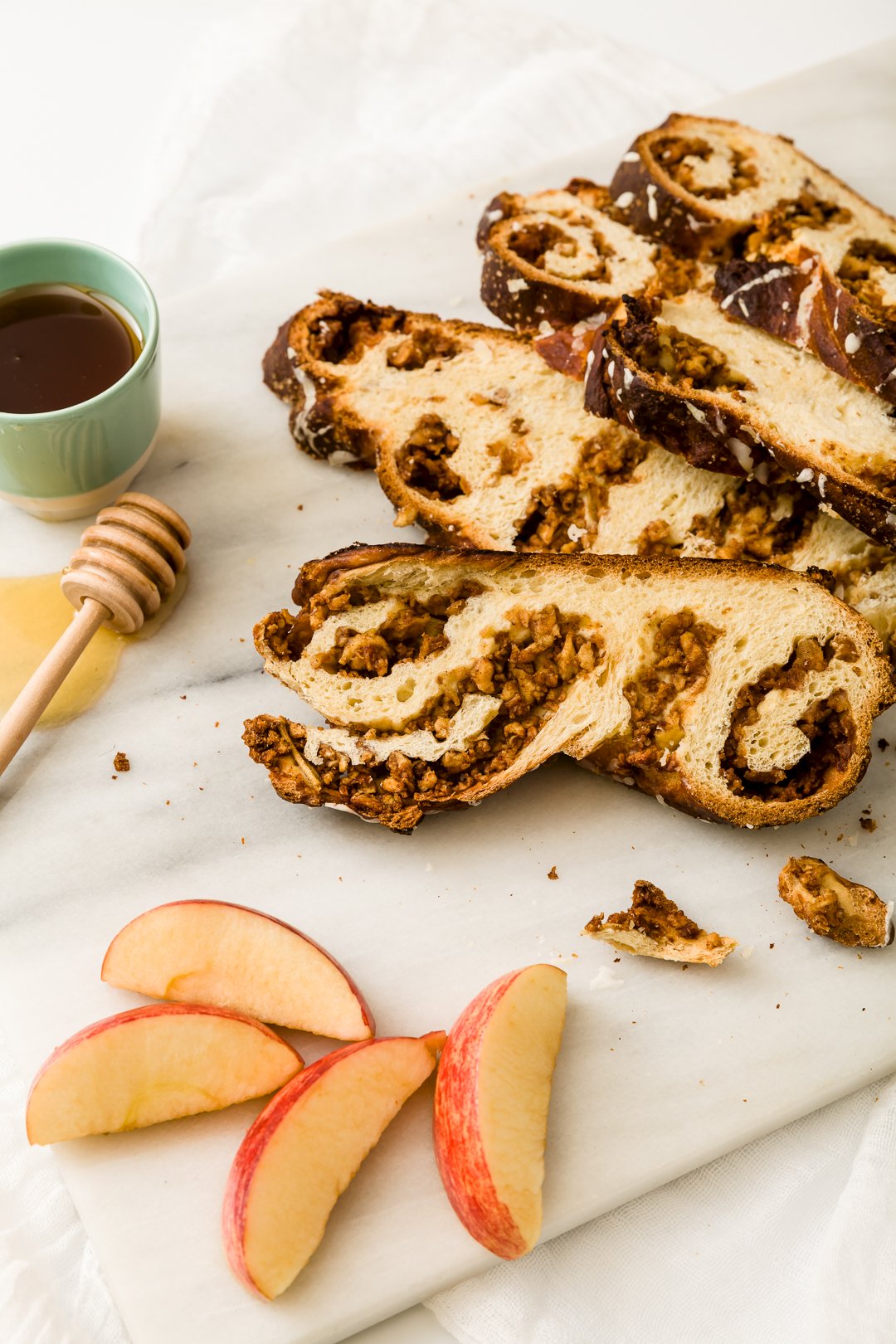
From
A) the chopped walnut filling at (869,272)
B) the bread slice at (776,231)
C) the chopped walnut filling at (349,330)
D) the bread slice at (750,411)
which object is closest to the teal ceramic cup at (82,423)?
the chopped walnut filling at (349,330)

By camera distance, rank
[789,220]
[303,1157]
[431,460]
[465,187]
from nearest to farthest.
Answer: [303,1157] < [431,460] < [789,220] < [465,187]

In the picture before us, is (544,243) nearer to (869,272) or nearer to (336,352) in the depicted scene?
(336,352)

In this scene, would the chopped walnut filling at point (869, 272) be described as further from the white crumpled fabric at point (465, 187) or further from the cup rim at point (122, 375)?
the cup rim at point (122, 375)

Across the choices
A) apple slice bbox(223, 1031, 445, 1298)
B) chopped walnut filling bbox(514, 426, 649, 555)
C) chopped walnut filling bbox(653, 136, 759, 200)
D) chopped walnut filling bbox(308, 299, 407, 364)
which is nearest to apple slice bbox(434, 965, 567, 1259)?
apple slice bbox(223, 1031, 445, 1298)

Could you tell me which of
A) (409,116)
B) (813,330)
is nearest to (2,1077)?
(813,330)

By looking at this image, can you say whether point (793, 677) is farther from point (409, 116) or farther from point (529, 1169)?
point (409, 116)

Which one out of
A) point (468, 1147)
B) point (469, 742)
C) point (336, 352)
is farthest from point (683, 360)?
point (468, 1147)
